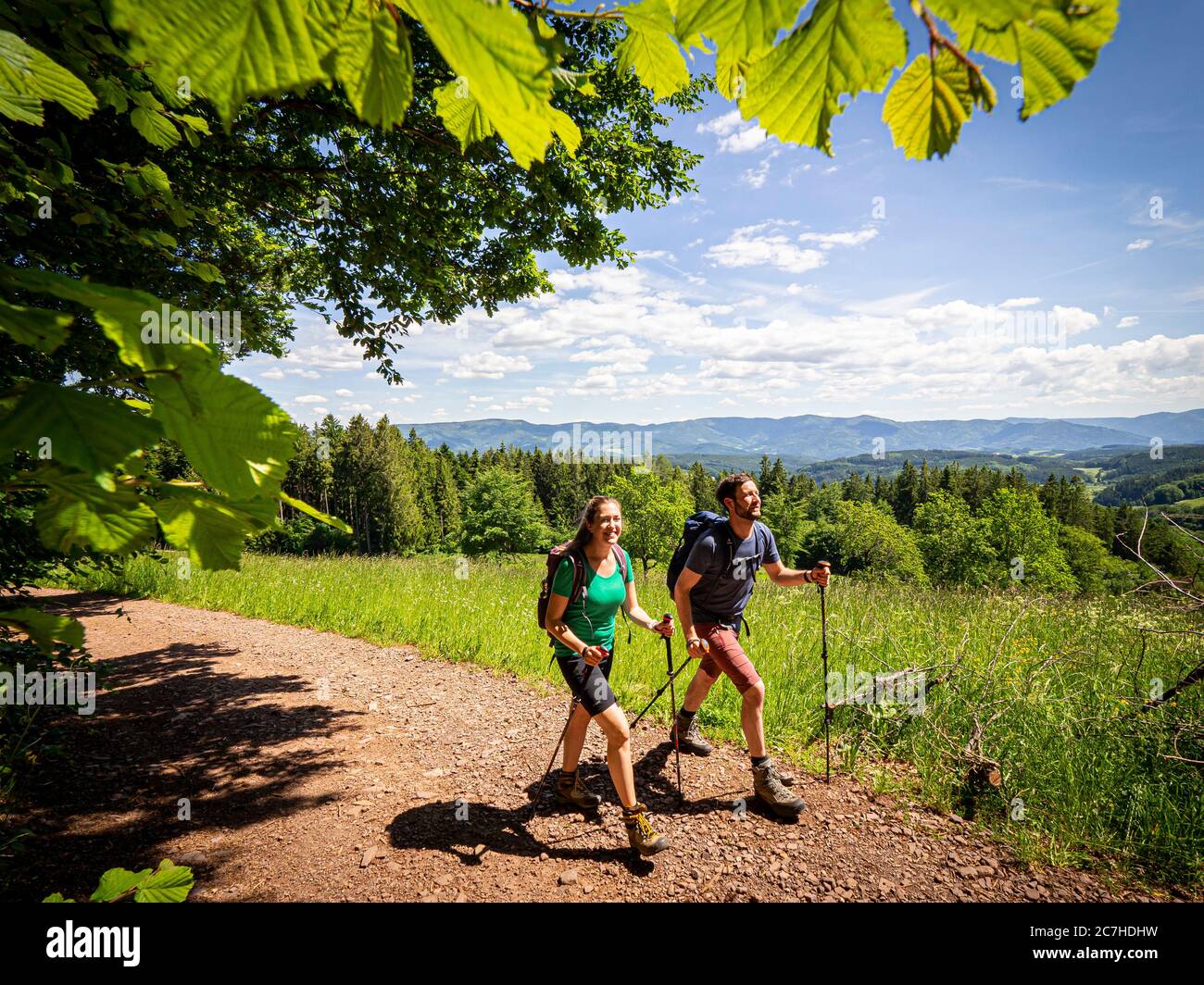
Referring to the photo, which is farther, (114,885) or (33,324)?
(114,885)

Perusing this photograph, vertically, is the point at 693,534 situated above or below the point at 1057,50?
below

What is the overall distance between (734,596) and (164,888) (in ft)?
12.6

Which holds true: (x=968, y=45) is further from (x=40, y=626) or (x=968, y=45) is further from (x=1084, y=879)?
(x=1084, y=879)

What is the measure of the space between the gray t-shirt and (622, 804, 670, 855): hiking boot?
1.52 metres

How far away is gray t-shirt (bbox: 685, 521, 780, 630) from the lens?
14.0 feet

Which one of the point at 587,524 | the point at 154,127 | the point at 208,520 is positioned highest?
the point at 154,127

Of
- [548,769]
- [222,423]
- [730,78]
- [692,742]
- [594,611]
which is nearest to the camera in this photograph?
[222,423]

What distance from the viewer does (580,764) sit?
5.07 m

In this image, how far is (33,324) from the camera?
59 cm

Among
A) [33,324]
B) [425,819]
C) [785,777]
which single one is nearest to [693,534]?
[785,777]

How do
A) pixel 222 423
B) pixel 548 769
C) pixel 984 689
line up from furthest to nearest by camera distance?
pixel 984 689 → pixel 548 769 → pixel 222 423

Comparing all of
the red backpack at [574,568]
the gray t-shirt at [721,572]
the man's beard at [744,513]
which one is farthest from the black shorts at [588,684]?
the man's beard at [744,513]

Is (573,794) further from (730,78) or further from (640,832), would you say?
(730,78)
